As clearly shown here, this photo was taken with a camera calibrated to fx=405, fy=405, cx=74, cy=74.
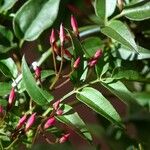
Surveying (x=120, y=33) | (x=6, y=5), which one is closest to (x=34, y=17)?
(x=6, y=5)

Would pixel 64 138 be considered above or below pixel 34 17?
below

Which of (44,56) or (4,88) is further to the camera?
(44,56)

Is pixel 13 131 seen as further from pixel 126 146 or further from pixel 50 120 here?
pixel 126 146

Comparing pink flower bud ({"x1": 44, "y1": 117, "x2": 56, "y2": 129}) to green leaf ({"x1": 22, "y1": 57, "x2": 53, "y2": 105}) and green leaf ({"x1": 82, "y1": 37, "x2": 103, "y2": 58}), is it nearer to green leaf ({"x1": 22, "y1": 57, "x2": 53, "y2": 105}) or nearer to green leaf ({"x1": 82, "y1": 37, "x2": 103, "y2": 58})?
green leaf ({"x1": 22, "y1": 57, "x2": 53, "y2": 105})

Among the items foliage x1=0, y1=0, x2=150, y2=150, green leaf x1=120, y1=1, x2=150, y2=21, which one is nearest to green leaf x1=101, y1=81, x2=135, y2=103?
foliage x1=0, y1=0, x2=150, y2=150

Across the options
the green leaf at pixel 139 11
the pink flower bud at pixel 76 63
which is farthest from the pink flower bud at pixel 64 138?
the green leaf at pixel 139 11

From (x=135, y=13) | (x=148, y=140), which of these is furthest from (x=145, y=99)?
(x=135, y=13)

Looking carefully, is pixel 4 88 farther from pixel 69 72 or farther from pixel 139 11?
pixel 139 11
